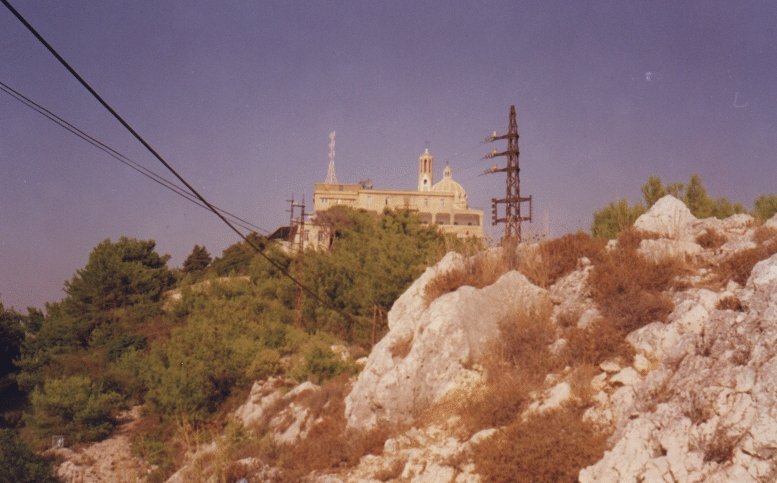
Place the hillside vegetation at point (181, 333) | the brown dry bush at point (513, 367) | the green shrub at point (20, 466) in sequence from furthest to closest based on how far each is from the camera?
the hillside vegetation at point (181, 333)
the green shrub at point (20, 466)
the brown dry bush at point (513, 367)

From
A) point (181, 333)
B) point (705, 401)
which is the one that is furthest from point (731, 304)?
point (181, 333)

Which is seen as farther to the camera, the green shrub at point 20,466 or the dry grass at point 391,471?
the green shrub at point 20,466

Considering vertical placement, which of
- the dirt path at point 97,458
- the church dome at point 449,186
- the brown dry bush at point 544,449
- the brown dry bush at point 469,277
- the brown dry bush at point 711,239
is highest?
the church dome at point 449,186

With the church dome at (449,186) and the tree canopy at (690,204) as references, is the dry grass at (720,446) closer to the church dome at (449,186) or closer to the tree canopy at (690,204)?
the tree canopy at (690,204)

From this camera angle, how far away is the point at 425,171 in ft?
370

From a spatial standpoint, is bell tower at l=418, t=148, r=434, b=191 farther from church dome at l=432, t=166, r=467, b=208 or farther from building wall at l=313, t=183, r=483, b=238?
building wall at l=313, t=183, r=483, b=238

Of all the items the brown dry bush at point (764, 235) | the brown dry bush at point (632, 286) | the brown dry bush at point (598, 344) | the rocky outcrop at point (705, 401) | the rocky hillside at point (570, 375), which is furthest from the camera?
the brown dry bush at point (764, 235)

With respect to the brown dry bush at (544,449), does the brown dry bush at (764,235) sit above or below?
above

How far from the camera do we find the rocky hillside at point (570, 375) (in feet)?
18.7

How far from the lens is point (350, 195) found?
71.8 metres

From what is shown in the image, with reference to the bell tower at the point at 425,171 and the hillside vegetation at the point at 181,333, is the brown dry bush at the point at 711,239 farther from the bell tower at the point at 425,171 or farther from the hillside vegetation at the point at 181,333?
the bell tower at the point at 425,171

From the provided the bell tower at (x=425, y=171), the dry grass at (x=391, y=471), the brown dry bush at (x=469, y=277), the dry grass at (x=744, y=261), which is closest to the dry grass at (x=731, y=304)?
the dry grass at (x=744, y=261)

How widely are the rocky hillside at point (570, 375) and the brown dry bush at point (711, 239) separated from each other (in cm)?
5

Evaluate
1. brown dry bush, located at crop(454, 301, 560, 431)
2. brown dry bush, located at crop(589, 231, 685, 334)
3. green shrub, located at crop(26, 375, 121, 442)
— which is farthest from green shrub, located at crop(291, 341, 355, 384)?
green shrub, located at crop(26, 375, 121, 442)
